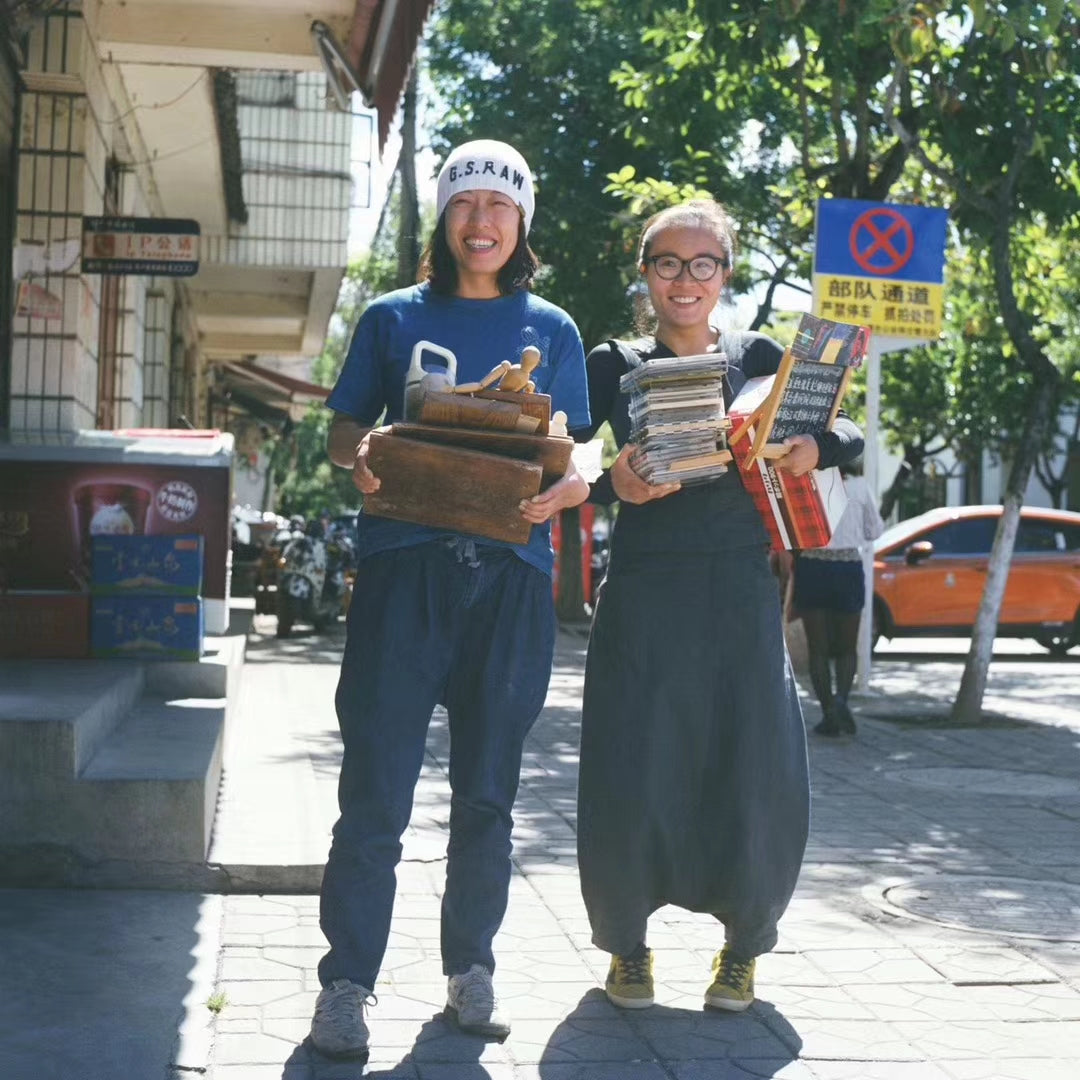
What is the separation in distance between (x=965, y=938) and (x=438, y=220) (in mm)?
2667

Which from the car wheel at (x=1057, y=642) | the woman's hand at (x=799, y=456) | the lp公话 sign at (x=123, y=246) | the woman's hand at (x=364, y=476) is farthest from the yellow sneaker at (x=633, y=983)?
the car wheel at (x=1057, y=642)

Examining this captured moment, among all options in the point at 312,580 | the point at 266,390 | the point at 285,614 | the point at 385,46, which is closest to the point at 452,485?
the point at 385,46

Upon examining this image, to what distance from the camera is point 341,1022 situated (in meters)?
3.74

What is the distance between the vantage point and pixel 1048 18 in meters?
6.38

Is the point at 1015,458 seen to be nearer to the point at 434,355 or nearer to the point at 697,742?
the point at 697,742

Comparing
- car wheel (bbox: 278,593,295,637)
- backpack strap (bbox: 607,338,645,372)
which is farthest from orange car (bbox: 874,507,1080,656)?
backpack strap (bbox: 607,338,645,372)

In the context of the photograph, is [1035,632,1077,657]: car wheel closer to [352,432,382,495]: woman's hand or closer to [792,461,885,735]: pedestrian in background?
[792,461,885,735]: pedestrian in background

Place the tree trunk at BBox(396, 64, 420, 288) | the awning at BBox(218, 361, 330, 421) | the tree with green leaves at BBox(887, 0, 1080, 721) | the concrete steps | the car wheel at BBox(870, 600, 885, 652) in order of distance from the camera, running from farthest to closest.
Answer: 1. the awning at BBox(218, 361, 330, 421)
2. the tree trunk at BBox(396, 64, 420, 288)
3. the car wheel at BBox(870, 600, 885, 652)
4. the tree with green leaves at BBox(887, 0, 1080, 721)
5. the concrete steps

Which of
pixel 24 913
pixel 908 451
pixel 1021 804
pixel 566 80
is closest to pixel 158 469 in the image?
pixel 24 913

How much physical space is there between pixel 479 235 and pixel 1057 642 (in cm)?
1618

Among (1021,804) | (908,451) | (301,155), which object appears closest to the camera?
(1021,804)

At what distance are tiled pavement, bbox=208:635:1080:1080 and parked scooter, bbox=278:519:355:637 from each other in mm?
10598

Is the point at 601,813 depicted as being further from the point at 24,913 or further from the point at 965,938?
the point at 24,913

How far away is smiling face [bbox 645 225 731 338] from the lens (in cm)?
420
